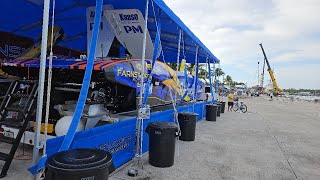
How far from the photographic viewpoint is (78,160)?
7.59 ft

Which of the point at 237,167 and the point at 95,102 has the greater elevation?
the point at 95,102

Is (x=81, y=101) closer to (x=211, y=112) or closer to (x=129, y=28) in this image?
(x=129, y=28)

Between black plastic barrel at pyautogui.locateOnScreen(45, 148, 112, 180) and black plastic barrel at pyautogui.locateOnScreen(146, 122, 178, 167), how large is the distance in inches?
72.5

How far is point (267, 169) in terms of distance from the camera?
15.1 feet

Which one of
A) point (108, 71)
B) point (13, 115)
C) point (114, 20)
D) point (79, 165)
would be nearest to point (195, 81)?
point (114, 20)

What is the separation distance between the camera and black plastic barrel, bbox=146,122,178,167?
4.20m

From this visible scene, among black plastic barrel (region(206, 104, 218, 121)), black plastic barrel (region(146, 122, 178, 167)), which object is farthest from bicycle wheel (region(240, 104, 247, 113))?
black plastic barrel (region(146, 122, 178, 167))

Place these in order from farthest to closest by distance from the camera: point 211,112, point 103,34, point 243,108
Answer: point 243,108
point 211,112
point 103,34

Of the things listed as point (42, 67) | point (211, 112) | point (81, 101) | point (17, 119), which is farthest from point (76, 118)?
point (211, 112)

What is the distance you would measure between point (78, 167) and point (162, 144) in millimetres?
2180

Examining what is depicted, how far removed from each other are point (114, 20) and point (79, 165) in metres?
4.29

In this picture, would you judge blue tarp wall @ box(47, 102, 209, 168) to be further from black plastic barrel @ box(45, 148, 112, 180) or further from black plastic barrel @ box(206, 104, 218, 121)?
black plastic barrel @ box(206, 104, 218, 121)

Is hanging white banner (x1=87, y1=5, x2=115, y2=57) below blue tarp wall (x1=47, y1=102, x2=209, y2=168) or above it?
above

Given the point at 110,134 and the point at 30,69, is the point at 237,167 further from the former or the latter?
the point at 30,69
